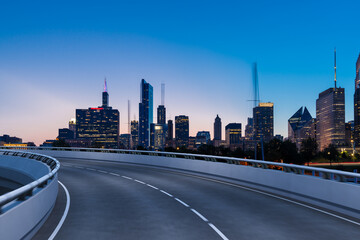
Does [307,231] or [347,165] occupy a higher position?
[307,231]

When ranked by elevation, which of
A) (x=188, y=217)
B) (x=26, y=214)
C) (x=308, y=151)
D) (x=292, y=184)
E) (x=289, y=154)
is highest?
(x=26, y=214)

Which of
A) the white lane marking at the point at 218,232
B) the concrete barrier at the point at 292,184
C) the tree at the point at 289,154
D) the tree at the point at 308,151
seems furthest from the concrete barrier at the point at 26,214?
the tree at the point at 308,151

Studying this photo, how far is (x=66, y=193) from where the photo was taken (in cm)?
1521

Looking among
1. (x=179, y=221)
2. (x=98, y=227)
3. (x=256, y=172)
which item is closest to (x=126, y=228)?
(x=98, y=227)

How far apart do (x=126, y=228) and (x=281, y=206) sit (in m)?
5.79

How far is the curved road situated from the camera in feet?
27.0

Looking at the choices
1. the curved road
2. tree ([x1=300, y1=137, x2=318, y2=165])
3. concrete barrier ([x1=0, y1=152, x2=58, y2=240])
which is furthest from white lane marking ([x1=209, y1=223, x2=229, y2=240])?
tree ([x1=300, y1=137, x2=318, y2=165])

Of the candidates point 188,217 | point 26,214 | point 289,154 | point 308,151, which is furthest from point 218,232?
point 308,151

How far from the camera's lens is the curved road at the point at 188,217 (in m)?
8.23

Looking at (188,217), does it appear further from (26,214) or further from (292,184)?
(292,184)

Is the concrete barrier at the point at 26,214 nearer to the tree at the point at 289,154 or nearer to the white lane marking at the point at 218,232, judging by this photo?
the white lane marking at the point at 218,232

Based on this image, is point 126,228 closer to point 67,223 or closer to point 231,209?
point 67,223

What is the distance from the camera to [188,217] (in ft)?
33.3

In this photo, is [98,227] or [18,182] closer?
[98,227]
